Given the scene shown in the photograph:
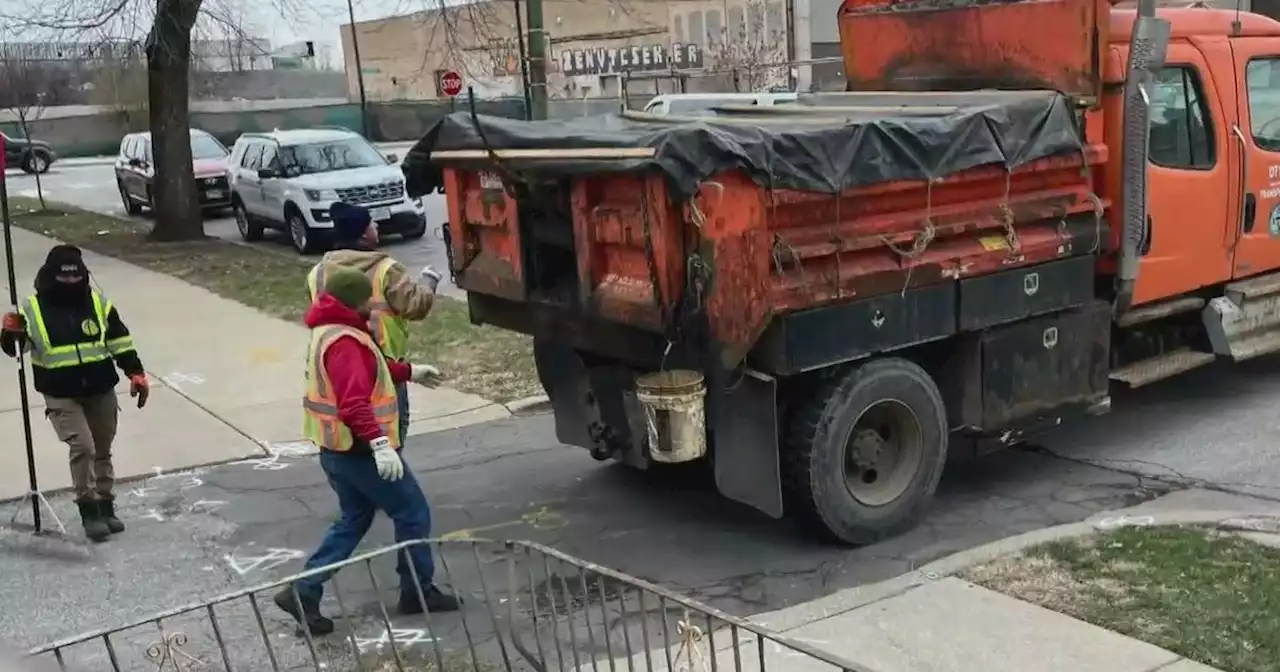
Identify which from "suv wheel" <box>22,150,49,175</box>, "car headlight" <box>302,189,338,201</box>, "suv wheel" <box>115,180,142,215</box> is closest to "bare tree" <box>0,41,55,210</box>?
"suv wheel" <box>22,150,49,175</box>

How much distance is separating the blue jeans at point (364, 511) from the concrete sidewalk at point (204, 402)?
3116 millimetres

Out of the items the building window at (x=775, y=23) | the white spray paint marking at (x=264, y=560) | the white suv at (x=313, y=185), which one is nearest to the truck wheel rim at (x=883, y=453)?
the white spray paint marking at (x=264, y=560)

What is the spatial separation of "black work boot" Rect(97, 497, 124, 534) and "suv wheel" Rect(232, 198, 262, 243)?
14423 mm

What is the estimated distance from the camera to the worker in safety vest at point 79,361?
253 inches

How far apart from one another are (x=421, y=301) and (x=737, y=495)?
5.64 feet

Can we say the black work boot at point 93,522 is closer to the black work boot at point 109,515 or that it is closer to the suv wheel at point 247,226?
the black work boot at point 109,515

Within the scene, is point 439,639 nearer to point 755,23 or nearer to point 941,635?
point 941,635

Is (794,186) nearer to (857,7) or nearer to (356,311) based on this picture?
(356,311)

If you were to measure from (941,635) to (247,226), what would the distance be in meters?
18.0

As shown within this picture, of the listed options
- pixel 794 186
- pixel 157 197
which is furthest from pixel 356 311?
pixel 157 197

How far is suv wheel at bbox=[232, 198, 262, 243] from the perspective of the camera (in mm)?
20725

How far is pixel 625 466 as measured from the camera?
7609mm

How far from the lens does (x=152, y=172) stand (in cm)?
2434

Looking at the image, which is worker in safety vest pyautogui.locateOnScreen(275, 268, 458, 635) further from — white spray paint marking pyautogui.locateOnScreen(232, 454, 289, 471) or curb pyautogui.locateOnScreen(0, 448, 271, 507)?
curb pyautogui.locateOnScreen(0, 448, 271, 507)
